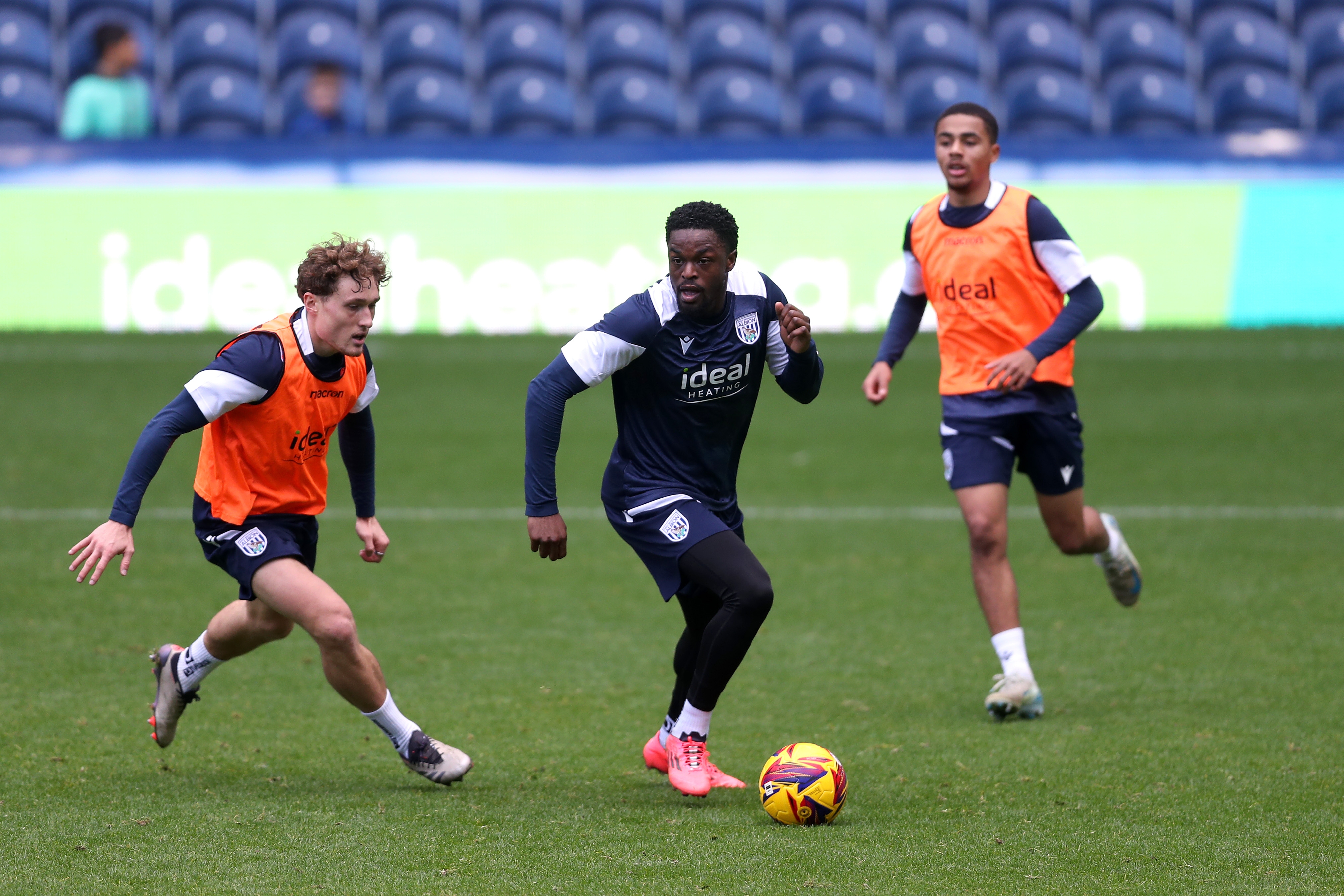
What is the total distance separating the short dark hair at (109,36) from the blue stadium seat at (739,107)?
6.03 metres

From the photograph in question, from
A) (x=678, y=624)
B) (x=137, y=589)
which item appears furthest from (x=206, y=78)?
(x=678, y=624)

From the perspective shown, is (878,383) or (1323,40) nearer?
(878,383)

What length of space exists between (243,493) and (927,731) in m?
2.49

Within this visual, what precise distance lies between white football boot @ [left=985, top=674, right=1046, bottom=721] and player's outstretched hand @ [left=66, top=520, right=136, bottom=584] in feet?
9.89

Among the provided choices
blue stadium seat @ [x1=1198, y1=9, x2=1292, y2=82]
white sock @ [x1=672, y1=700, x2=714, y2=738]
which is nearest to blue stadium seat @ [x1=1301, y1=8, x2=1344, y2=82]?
blue stadium seat @ [x1=1198, y1=9, x2=1292, y2=82]

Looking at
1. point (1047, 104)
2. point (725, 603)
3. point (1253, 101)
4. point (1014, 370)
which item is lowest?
point (725, 603)

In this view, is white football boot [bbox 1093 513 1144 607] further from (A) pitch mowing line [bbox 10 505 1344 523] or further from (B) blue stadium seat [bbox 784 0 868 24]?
(B) blue stadium seat [bbox 784 0 868 24]

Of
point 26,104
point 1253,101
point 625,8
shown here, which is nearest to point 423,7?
point 625,8

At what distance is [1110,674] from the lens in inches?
263

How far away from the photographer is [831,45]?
18422mm

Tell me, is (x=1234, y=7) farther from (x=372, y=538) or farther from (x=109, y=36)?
(x=372, y=538)

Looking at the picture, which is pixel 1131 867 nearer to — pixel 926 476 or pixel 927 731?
pixel 927 731

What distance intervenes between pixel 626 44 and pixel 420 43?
225 centimetres

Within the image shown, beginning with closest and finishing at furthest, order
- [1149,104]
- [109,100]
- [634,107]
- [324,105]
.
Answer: [109,100]
[324,105]
[634,107]
[1149,104]
